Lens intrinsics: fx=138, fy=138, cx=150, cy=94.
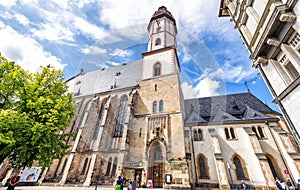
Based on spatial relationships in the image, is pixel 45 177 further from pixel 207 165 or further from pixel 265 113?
pixel 265 113

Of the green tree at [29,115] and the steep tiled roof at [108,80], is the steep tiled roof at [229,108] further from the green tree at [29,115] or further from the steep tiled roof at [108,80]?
the green tree at [29,115]

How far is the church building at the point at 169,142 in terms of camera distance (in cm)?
1309

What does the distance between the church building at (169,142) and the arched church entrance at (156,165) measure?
79 mm

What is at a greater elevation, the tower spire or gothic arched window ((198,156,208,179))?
the tower spire

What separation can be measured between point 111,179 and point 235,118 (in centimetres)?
1617

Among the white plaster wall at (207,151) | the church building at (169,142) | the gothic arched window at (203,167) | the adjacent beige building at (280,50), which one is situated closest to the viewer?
the adjacent beige building at (280,50)

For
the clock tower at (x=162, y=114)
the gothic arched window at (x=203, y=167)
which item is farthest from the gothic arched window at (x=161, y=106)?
the gothic arched window at (x=203, y=167)

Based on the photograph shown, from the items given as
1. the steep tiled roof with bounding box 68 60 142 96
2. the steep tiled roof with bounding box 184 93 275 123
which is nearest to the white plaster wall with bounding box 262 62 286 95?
the steep tiled roof with bounding box 184 93 275 123

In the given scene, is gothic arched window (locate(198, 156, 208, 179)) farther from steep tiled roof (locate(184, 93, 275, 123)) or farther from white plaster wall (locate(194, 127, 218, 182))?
steep tiled roof (locate(184, 93, 275, 123))

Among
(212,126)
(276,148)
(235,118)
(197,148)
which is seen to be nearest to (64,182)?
(197,148)

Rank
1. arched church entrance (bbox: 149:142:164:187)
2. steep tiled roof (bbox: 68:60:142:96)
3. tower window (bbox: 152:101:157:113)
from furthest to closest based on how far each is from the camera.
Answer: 1. steep tiled roof (bbox: 68:60:142:96)
2. tower window (bbox: 152:101:157:113)
3. arched church entrance (bbox: 149:142:164:187)

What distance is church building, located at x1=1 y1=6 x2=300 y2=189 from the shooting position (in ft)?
42.9

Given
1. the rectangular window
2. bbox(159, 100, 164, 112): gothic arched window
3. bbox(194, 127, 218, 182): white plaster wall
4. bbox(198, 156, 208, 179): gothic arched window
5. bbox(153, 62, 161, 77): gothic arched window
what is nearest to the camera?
the rectangular window

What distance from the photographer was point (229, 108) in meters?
20.6
